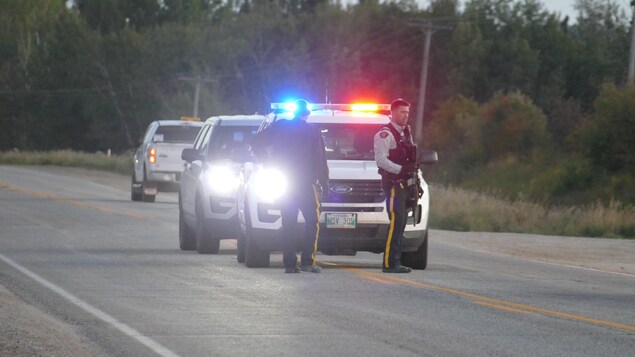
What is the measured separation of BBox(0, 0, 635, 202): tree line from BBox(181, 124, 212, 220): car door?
34.6 m

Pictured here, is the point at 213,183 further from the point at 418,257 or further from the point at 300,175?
the point at 300,175

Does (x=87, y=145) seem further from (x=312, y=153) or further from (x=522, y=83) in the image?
(x=312, y=153)

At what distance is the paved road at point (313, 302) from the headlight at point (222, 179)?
90 centimetres

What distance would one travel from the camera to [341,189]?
62.0 feet

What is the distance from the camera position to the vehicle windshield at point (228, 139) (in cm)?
2261

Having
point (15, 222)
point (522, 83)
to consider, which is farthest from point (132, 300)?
point (522, 83)

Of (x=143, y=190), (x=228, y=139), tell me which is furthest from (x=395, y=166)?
(x=143, y=190)

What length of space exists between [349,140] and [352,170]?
111 cm

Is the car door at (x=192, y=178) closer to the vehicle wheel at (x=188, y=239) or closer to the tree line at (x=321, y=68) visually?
the vehicle wheel at (x=188, y=239)

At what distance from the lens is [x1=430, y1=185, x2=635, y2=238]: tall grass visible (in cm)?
3222

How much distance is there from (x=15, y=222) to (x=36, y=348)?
18.2m

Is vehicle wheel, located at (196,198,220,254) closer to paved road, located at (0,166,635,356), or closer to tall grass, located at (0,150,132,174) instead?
paved road, located at (0,166,635,356)

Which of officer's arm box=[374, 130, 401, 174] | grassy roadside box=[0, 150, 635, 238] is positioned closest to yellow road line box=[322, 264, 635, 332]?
officer's arm box=[374, 130, 401, 174]

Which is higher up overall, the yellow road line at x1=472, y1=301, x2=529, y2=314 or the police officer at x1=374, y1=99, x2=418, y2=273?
the police officer at x1=374, y1=99, x2=418, y2=273
